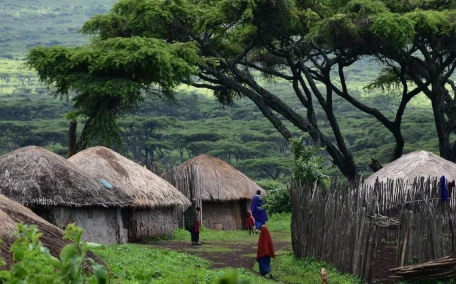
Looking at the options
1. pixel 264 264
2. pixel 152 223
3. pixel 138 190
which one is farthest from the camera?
pixel 152 223

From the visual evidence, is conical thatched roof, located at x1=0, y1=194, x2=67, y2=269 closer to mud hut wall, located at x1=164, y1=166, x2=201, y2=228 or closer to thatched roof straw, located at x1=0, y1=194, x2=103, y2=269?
thatched roof straw, located at x1=0, y1=194, x2=103, y2=269

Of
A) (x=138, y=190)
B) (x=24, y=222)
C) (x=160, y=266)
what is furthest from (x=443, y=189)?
(x=24, y=222)

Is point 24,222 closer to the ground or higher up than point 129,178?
closer to the ground

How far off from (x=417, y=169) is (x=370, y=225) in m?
7.36

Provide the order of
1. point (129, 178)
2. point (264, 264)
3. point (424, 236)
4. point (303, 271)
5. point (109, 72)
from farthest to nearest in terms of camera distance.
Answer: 1. point (109, 72)
2. point (129, 178)
3. point (303, 271)
4. point (264, 264)
5. point (424, 236)

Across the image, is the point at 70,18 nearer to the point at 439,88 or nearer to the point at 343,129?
the point at 343,129

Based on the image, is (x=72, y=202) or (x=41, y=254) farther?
(x=72, y=202)

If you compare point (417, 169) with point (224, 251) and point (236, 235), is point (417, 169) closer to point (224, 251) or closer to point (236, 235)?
point (224, 251)

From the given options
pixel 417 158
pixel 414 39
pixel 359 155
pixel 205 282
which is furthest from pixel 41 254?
pixel 359 155

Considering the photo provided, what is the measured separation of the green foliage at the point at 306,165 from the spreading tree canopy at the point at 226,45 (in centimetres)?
331

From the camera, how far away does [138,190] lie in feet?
63.8

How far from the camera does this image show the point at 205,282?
39.9 feet

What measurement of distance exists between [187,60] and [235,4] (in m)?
1.90

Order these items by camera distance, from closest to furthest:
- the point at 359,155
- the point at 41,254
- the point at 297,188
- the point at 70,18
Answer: the point at 41,254, the point at 297,188, the point at 359,155, the point at 70,18
